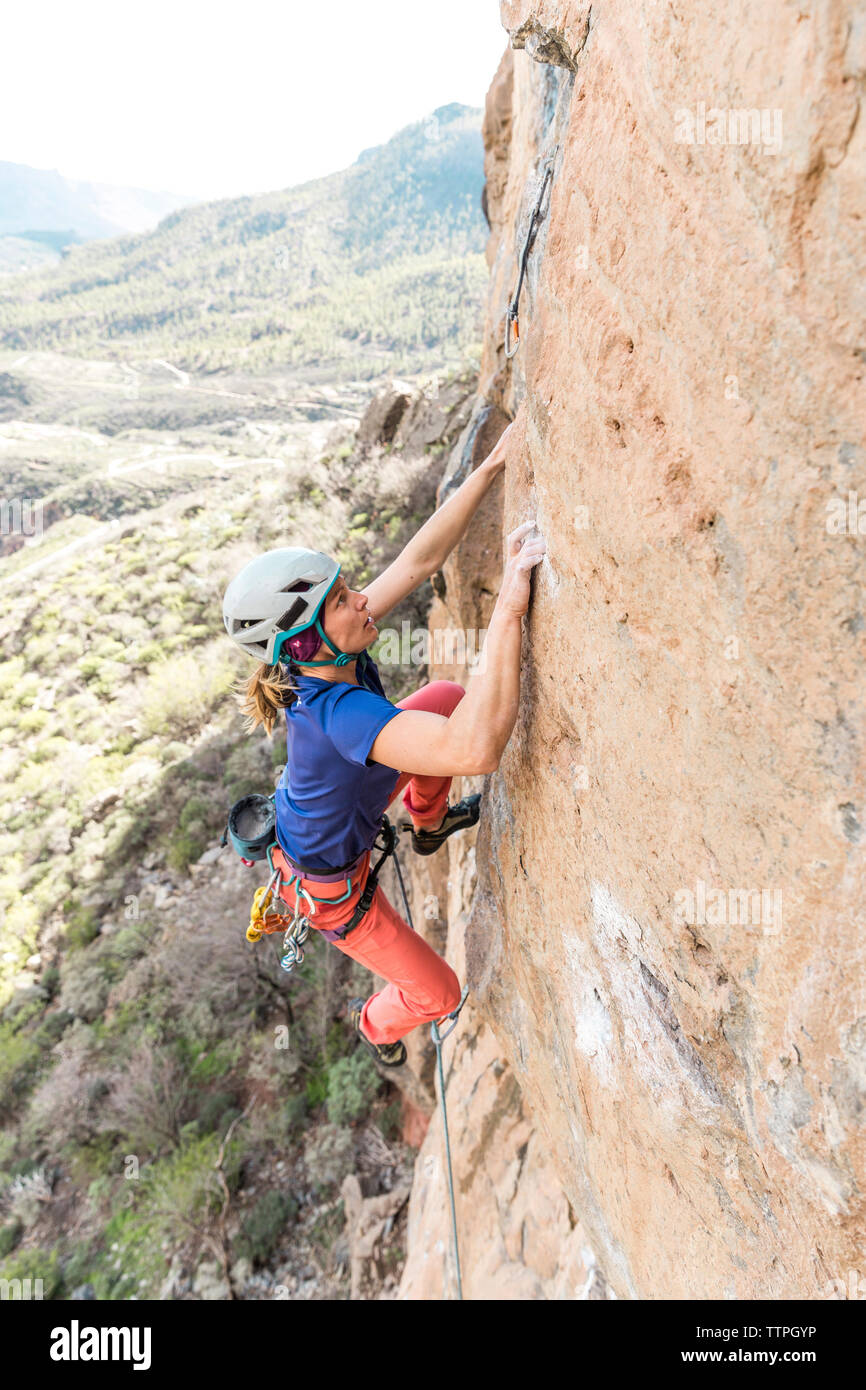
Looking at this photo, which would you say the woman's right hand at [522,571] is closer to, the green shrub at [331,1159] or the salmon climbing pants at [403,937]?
the salmon climbing pants at [403,937]

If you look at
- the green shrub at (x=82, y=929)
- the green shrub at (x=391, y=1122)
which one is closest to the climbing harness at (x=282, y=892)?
the green shrub at (x=391, y=1122)

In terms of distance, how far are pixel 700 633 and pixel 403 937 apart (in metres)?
2.64

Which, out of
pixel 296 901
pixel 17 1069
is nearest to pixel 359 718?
pixel 296 901

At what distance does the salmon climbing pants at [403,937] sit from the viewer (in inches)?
145

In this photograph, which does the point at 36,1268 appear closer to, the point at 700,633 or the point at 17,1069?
the point at 17,1069

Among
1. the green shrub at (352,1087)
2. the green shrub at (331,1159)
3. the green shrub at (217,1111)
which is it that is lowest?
the green shrub at (217,1111)

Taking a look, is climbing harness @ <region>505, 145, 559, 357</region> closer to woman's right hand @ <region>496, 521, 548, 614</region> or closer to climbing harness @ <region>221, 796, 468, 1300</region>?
woman's right hand @ <region>496, 521, 548, 614</region>

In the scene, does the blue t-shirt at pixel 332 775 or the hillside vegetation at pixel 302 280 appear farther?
the hillside vegetation at pixel 302 280

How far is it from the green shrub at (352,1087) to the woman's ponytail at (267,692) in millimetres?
8852

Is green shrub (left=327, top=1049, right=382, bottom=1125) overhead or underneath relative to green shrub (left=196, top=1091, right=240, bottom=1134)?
overhead

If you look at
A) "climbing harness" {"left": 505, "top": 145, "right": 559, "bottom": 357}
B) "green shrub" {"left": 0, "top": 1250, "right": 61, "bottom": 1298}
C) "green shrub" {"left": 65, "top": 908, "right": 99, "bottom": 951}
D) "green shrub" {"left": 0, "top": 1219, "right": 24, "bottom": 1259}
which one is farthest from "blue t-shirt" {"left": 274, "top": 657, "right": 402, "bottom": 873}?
"green shrub" {"left": 65, "top": 908, "right": 99, "bottom": 951}

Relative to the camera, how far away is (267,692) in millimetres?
3125

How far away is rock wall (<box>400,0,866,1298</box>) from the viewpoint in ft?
4.48

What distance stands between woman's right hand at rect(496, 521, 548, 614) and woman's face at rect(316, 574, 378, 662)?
686mm
